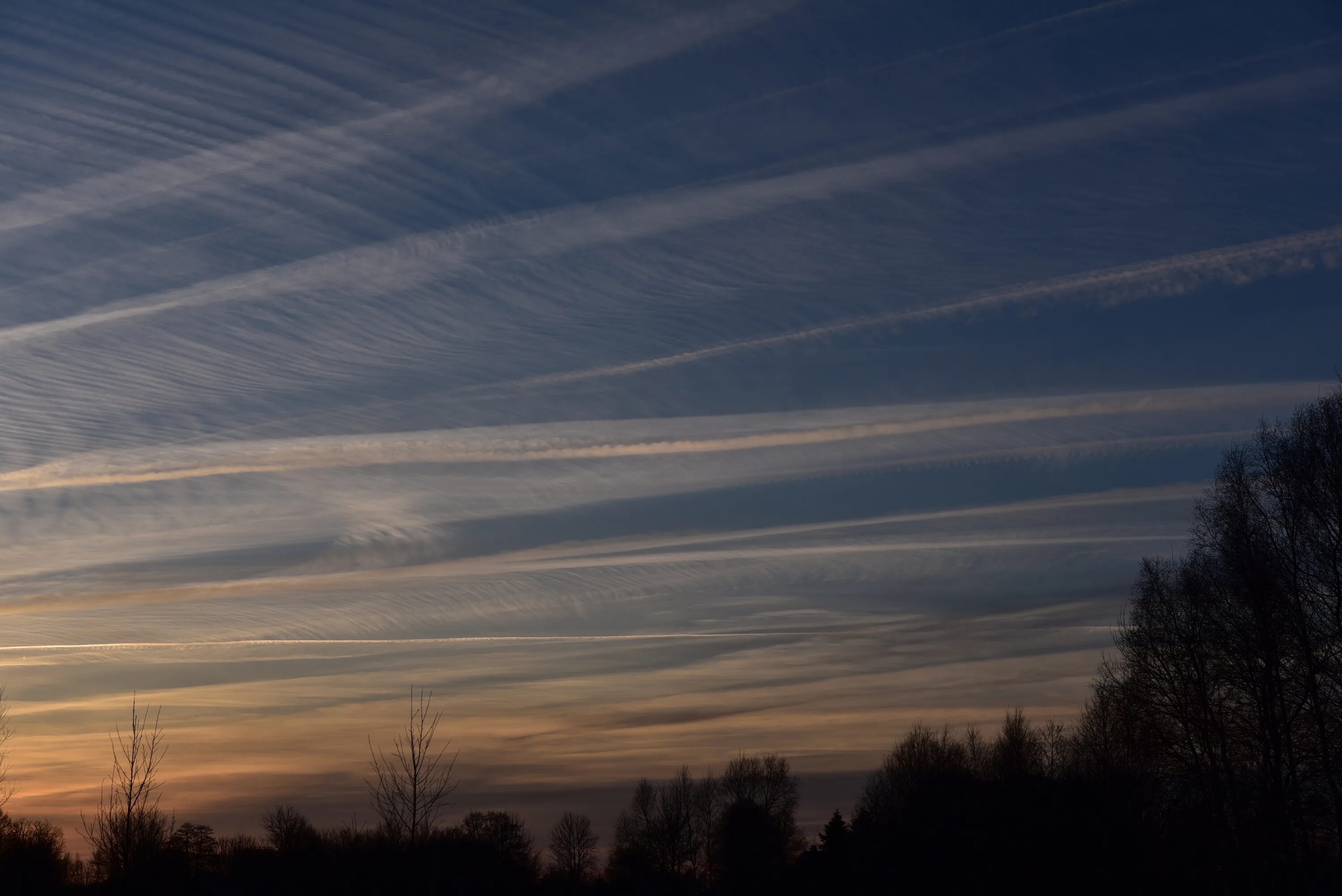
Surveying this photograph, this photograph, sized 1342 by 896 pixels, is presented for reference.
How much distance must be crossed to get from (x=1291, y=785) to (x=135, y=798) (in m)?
39.8

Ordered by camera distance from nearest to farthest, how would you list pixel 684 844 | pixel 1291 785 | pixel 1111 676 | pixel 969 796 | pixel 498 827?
pixel 1291 785, pixel 969 796, pixel 1111 676, pixel 498 827, pixel 684 844

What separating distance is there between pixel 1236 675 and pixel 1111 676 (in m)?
13.1

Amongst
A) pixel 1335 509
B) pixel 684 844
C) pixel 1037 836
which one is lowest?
pixel 684 844

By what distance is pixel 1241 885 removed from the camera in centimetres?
3556

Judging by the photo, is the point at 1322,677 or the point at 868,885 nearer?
the point at 1322,677

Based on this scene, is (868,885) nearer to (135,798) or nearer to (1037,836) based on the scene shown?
(1037,836)

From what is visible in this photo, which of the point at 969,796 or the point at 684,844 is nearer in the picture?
the point at 969,796

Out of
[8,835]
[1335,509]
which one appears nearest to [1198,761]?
[1335,509]

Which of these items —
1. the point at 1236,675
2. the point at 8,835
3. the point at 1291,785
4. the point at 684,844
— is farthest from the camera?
the point at 684,844

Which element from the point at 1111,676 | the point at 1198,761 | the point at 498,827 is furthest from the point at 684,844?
the point at 1198,761

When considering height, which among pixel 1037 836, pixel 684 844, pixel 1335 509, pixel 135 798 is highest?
pixel 1335 509

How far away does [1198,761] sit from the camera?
43594 mm

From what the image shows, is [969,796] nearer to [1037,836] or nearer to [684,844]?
[1037,836]

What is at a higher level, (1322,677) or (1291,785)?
(1322,677)
